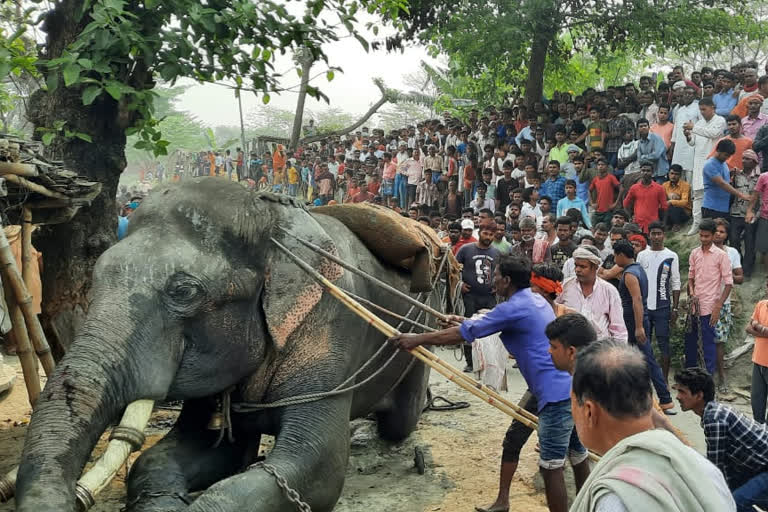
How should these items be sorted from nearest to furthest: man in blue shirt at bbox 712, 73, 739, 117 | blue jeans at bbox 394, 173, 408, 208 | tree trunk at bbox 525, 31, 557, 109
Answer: man in blue shirt at bbox 712, 73, 739, 117, tree trunk at bbox 525, 31, 557, 109, blue jeans at bbox 394, 173, 408, 208

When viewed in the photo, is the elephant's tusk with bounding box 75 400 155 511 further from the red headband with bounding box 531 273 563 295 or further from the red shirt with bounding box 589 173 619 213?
the red shirt with bounding box 589 173 619 213

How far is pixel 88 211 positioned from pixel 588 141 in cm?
806

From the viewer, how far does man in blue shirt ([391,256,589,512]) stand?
14.2 ft

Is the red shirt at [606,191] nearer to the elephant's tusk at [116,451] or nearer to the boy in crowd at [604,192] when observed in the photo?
the boy in crowd at [604,192]

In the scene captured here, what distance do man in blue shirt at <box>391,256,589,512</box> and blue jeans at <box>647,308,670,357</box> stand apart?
4.07 meters

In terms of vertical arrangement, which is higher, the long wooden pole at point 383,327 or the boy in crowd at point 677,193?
the boy in crowd at point 677,193

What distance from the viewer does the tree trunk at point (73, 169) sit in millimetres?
6281

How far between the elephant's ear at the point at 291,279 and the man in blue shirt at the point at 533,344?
0.52 m

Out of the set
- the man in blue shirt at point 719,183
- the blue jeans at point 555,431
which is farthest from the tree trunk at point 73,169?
the man in blue shirt at point 719,183

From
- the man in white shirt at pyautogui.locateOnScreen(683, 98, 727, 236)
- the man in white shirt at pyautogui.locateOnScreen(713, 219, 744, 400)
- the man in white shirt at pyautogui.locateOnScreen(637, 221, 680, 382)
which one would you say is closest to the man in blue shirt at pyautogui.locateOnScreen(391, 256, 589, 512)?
the man in white shirt at pyautogui.locateOnScreen(637, 221, 680, 382)

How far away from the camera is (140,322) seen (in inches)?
146

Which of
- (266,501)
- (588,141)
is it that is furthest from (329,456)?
(588,141)

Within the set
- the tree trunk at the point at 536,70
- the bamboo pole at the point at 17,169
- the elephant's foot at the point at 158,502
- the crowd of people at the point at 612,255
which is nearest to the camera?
the crowd of people at the point at 612,255

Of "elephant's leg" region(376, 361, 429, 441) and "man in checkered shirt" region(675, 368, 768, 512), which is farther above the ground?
"man in checkered shirt" region(675, 368, 768, 512)
